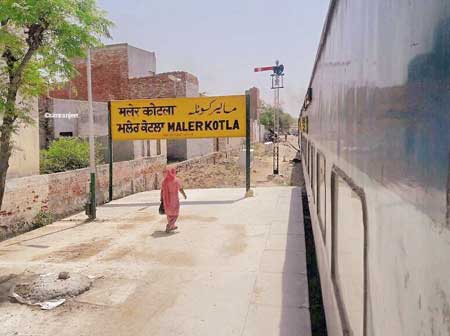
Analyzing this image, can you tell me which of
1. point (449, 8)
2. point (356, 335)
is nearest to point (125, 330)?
point (356, 335)

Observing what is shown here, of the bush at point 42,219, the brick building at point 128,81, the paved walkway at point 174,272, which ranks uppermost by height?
the brick building at point 128,81

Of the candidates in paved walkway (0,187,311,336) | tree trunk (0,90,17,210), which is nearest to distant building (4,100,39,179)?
paved walkway (0,187,311,336)

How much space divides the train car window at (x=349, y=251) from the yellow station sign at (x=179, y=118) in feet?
35.1

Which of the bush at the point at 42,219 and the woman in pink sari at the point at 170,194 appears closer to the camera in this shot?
the woman in pink sari at the point at 170,194

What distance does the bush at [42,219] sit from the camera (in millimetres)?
9742

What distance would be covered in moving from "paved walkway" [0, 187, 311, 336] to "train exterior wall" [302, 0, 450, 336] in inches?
123

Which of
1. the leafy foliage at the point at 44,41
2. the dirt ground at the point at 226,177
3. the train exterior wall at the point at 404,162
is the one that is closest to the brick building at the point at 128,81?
the dirt ground at the point at 226,177

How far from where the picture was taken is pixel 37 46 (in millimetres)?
5727

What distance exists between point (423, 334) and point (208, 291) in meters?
4.71

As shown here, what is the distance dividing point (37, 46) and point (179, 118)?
25.9 feet

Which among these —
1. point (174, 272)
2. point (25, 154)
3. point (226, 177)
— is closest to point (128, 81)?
point (226, 177)

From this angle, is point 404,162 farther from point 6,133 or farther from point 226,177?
point 226,177

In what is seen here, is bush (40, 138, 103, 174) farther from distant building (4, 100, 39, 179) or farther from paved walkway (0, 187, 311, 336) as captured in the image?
paved walkway (0, 187, 311, 336)

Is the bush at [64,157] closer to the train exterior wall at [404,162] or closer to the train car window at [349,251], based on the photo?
the train car window at [349,251]
